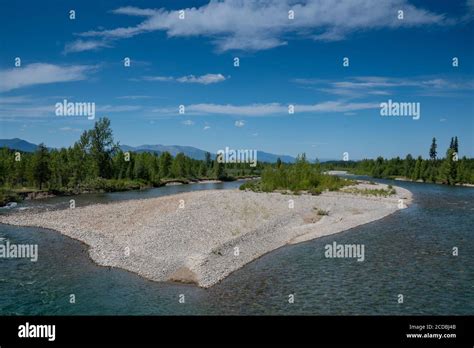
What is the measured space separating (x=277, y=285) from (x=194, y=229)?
44.5 ft

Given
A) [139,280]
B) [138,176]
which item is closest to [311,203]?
[139,280]

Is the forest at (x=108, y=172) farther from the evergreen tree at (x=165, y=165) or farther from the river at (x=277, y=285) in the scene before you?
the river at (x=277, y=285)

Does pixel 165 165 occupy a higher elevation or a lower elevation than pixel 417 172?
higher

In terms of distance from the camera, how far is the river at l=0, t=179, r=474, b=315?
20250mm

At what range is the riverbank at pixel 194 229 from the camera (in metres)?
27.1

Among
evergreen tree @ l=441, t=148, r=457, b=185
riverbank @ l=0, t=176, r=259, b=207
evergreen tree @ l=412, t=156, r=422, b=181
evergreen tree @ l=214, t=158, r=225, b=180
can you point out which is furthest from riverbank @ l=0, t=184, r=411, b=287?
evergreen tree @ l=412, t=156, r=422, b=181

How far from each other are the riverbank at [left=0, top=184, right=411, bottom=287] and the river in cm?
142

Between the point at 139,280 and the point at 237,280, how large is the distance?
20.0 feet

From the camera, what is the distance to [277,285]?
77.9 ft

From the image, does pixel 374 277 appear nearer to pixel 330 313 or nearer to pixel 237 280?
pixel 330 313

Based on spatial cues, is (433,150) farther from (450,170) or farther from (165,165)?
(165,165)

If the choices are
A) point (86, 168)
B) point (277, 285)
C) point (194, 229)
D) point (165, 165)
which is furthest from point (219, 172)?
Result: point (277, 285)
